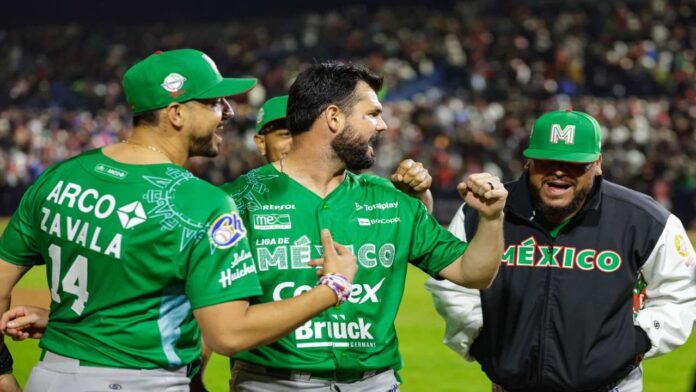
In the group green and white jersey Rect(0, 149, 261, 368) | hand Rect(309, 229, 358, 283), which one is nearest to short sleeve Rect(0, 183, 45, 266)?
green and white jersey Rect(0, 149, 261, 368)

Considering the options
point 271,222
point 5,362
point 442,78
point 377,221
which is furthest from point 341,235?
point 442,78

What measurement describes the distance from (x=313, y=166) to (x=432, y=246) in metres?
0.65

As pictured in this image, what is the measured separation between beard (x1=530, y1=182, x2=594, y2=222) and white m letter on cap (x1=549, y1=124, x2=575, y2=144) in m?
0.26

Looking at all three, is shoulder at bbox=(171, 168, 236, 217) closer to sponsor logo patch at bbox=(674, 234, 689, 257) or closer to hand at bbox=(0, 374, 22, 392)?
hand at bbox=(0, 374, 22, 392)

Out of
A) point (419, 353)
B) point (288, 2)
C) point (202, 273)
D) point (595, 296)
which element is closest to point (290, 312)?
point (202, 273)

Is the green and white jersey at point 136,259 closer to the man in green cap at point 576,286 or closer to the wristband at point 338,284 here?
the wristband at point 338,284

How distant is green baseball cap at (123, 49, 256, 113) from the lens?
361 cm

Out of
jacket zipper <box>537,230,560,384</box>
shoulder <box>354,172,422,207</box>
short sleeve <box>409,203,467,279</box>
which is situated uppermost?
shoulder <box>354,172,422,207</box>

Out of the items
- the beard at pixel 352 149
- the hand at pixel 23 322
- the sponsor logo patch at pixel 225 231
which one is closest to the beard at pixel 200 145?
the sponsor logo patch at pixel 225 231

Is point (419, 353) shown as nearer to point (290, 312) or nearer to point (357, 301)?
point (357, 301)

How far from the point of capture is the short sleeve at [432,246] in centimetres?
419

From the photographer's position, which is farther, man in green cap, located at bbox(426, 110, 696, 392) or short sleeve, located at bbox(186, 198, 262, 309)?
man in green cap, located at bbox(426, 110, 696, 392)

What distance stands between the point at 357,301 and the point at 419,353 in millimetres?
6812

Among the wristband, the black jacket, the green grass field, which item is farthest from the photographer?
the green grass field
